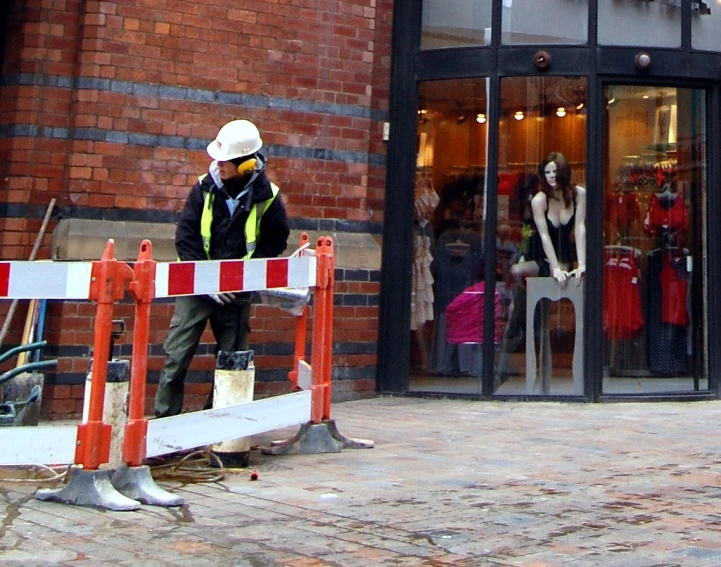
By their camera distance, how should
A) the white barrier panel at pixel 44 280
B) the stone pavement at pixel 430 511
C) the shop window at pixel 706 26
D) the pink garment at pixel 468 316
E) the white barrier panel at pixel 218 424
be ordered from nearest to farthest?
the stone pavement at pixel 430 511 < the white barrier panel at pixel 44 280 < the white barrier panel at pixel 218 424 < the pink garment at pixel 468 316 < the shop window at pixel 706 26

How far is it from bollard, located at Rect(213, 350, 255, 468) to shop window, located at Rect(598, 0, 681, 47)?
15.4 ft

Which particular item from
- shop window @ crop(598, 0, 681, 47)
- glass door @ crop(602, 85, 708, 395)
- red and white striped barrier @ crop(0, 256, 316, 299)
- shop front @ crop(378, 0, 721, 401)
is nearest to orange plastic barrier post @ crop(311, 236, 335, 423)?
red and white striped barrier @ crop(0, 256, 316, 299)

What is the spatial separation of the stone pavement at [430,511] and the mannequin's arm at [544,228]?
1.89 meters

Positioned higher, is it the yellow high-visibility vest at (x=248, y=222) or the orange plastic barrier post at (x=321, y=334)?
the yellow high-visibility vest at (x=248, y=222)

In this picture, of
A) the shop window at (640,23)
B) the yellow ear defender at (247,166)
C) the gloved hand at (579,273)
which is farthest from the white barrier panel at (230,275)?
the shop window at (640,23)

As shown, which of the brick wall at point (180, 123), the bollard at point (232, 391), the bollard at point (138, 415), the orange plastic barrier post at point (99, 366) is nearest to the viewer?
the orange plastic barrier post at point (99, 366)

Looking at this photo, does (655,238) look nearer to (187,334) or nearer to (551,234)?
(551,234)

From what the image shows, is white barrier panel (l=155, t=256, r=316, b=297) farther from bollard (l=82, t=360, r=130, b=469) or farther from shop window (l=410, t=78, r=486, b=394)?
shop window (l=410, t=78, r=486, b=394)

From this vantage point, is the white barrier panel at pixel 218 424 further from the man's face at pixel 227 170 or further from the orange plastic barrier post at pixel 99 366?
the man's face at pixel 227 170

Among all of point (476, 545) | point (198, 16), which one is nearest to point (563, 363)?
point (198, 16)

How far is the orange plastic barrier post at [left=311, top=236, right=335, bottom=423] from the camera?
23.6ft

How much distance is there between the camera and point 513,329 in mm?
9625

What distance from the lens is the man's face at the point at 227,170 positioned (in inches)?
272

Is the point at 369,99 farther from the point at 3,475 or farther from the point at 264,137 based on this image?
the point at 3,475
